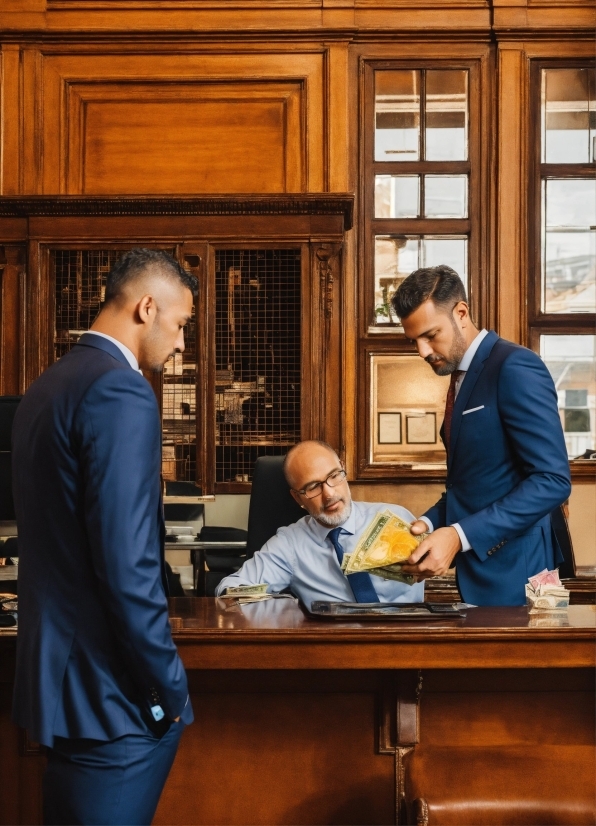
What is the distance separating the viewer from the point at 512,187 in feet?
16.1

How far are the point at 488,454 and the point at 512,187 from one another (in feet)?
9.11

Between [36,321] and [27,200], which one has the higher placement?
[27,200]

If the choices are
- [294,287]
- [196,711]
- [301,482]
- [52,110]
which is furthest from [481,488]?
[52,110]

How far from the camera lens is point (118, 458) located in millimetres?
1487

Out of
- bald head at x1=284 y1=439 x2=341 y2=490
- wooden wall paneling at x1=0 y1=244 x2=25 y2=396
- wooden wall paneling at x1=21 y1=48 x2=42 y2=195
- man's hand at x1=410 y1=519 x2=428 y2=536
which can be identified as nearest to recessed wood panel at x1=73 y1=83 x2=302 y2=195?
wooden wall paneling at x1=21 y1=48 x2=42 y2=195

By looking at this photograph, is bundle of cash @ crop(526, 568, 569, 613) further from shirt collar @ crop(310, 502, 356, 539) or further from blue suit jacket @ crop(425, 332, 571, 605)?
shirt collar @ crop(310, 502, 356, 539)

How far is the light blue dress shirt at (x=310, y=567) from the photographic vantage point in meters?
2.84

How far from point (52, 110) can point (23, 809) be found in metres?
3.76

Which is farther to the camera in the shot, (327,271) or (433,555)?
(327,271)

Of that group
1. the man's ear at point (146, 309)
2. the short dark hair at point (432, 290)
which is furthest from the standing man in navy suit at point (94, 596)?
the short dark hair at point (432, 290)

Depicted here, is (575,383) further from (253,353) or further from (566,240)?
(253,353)

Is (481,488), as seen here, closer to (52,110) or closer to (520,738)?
(520,738)

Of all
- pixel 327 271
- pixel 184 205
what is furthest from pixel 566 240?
A: pixel 184 205

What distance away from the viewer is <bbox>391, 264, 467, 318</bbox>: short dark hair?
260 centimetres
